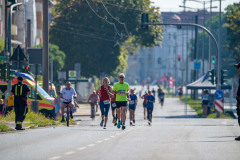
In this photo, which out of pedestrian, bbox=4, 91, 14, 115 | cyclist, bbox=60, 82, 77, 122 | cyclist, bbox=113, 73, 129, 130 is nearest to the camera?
cyclist, bbox=113, 73, 129, 130

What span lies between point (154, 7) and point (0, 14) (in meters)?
14.5

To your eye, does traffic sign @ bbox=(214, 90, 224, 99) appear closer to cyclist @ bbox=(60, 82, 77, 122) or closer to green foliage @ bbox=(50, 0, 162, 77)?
cyclist @ bbox=(60, 82, 77, 122)

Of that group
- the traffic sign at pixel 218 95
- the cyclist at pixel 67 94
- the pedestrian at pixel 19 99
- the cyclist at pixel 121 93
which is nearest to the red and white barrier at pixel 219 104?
the traffic sign at pixel 218 95

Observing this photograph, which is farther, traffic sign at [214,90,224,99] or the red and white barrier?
the red and white barrier

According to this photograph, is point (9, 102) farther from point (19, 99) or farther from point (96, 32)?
point (96, 32)

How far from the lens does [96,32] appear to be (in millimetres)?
63094

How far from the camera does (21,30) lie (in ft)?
203

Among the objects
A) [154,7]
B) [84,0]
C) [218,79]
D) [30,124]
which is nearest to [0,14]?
[84,0]

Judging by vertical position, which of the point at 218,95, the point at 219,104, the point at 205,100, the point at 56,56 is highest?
the point at 56,56

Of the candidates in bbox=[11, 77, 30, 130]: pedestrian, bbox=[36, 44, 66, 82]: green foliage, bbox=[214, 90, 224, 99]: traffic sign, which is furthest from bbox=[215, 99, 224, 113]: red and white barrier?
bbox=[36, 44, 66, 82]: green foliage

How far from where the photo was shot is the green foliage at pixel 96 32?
205 feet

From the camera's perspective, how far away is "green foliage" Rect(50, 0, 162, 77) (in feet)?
205

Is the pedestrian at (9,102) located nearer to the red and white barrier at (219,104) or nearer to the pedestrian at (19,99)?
the pedestrian at (19,99)

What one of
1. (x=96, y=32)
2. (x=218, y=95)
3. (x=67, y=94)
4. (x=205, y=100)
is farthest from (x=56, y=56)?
(x=67, y=94)
